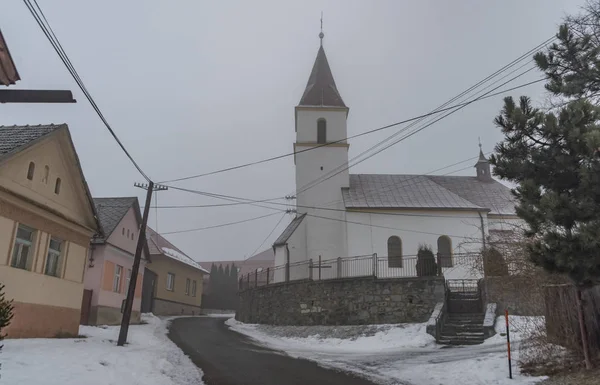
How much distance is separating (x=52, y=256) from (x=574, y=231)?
14.1 m

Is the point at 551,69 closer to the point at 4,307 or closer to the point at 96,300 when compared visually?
the point at 4,307

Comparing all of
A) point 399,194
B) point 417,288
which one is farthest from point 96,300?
point 399,194

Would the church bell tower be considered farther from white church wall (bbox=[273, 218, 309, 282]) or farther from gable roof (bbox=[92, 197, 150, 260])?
gable roof (bbox=[92, 197, 150, 260])

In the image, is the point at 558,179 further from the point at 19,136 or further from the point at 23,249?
the point at 19,136

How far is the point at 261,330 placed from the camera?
23.7m

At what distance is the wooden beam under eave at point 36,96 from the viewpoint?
284 inches


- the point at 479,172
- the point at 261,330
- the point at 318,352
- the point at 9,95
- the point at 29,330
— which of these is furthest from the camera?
the point at 479,172

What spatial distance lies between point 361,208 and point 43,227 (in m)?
18.4

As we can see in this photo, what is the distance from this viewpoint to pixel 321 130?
1298 inches

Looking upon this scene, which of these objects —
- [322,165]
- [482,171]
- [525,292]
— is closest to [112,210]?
[322,165]

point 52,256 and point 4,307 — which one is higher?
point 52,256

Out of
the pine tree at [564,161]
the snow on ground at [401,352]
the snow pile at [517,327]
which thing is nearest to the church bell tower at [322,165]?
the snow on ground at [401,352]

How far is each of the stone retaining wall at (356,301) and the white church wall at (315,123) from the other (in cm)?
1208

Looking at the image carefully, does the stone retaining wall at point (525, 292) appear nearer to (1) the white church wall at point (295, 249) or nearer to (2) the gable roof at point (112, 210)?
(1) the white church wall at point (295, 249)
